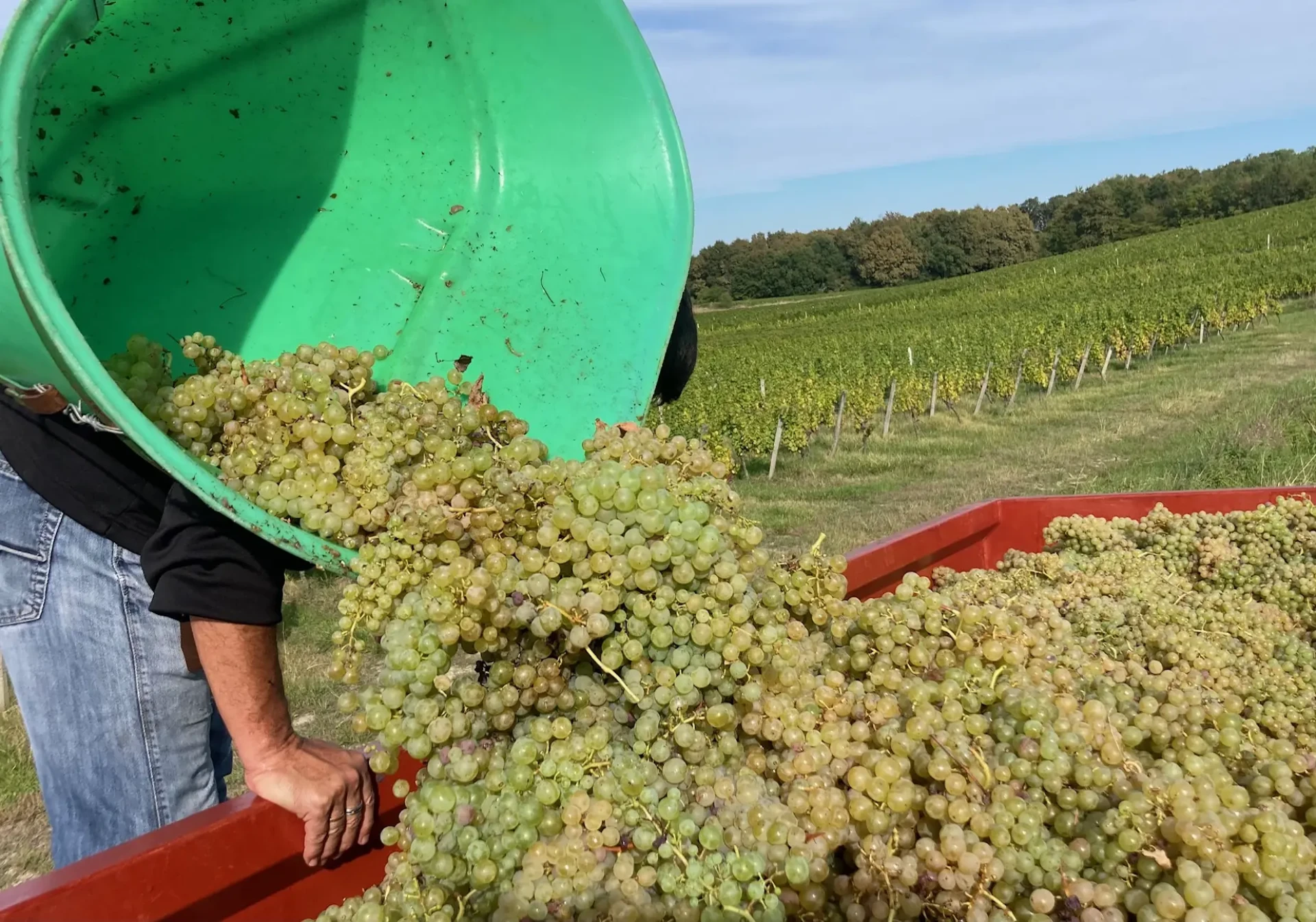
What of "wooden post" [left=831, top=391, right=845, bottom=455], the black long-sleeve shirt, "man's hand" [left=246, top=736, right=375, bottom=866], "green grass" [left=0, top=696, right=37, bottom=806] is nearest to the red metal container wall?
"man's hand" [left=246, top=736, right=375, bottom=866]

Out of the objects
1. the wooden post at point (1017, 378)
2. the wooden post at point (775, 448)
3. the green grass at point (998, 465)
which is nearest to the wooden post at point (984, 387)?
the green grass at point (998, 465)

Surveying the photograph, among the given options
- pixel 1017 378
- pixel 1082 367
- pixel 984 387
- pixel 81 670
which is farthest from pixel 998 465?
pixel 81 670

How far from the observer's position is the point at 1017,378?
587 inches

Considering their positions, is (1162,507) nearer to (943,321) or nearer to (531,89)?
(531,89)

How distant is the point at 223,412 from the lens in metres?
1.56

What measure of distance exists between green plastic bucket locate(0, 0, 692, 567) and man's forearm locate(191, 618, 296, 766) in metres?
0.64

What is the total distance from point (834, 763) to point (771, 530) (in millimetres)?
6645

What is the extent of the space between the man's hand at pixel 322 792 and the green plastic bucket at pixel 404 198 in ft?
2.62

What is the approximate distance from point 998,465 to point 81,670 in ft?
29.6

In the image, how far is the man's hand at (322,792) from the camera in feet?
4.42

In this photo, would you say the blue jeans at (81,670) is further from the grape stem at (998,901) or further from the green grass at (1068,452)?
the green grass at (1068,452)

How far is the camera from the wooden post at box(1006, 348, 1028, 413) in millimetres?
14518

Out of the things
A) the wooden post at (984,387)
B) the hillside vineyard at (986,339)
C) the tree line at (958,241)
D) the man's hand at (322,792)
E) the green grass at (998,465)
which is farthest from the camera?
the tree line at (958,241)

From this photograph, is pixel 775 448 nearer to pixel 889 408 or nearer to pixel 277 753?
pixel 889 408
